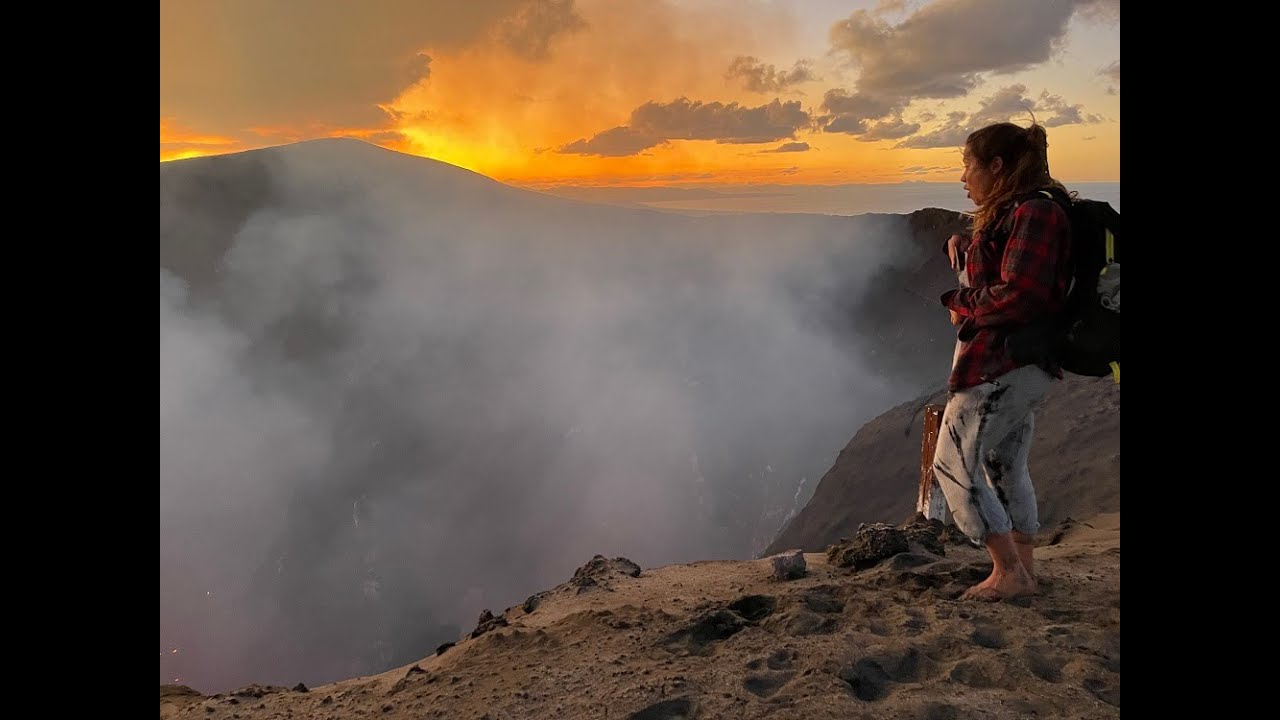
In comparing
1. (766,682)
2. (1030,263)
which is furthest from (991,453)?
Answer: (766,682)

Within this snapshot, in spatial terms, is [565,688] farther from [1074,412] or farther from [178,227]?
[178,227]

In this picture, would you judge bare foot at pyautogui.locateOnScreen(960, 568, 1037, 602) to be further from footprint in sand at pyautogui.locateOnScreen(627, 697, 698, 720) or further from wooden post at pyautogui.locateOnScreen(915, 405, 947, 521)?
wooden post at pyautogui.locateOnScreen(915, 405, 947, 521)

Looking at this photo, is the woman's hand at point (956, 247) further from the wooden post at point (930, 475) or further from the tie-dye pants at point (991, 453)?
the wooden post at point (930, 475)

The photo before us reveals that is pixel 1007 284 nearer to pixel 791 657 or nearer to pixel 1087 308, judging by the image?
pixel 1087 308

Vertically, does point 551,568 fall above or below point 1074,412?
below

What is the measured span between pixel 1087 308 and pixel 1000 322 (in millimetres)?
317

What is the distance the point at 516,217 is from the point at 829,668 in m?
76.7

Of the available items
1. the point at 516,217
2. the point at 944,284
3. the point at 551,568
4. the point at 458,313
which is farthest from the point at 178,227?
the point at 944,284

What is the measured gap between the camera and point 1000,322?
9.65 ft

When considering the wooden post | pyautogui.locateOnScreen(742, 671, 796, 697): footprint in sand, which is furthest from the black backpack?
the wooden post

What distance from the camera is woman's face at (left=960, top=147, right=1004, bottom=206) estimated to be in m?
3.07

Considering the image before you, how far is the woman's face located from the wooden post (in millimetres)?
2668
